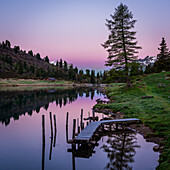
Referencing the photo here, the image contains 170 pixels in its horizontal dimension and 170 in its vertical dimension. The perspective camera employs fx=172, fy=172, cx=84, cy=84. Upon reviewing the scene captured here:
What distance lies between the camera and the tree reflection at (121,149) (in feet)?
47.0

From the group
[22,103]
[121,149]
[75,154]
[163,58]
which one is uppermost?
[163,58]

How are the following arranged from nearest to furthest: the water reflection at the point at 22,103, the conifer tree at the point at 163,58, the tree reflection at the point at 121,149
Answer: the tree reflection at the point at 121,149 < the water reflection at the point at 22,103 < the conifer tree at the point at 163,58

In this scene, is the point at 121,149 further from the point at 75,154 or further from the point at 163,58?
the point at 163,58

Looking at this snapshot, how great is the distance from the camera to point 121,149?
17.1 m

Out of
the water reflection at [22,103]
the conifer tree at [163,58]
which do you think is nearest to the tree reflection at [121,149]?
the water reflection at [22,103]

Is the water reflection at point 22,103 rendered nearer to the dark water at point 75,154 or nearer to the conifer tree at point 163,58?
the dark water at point 75,154

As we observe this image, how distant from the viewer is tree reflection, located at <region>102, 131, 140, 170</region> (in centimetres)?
1434

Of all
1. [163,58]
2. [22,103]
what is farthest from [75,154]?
[163,58]

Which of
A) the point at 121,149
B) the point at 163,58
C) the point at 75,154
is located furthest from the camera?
the point at 163,58

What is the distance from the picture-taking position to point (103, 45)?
5022 centimetres

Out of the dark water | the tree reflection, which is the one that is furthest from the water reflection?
the tree reflection

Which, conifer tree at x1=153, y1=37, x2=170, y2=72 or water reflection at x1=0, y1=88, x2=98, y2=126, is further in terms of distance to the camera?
conifer tree at x1=153, y1=37, x2=170, y2=72

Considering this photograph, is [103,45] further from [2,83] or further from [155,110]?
[2,83]

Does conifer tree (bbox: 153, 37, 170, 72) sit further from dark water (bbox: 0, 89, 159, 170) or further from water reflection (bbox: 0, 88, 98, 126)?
dark water (bbox: 0, 89, 159, 170)
